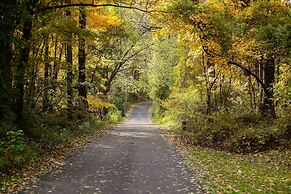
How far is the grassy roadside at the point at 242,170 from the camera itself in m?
9.12

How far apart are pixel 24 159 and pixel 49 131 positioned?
4.86 m

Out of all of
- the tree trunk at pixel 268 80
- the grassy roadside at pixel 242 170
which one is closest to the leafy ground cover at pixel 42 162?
the grassy roadside at pixel 242 170

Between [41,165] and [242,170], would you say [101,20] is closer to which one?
[41,165]

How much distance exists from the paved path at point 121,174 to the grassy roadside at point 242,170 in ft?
1.79

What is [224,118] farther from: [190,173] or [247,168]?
[190,173]

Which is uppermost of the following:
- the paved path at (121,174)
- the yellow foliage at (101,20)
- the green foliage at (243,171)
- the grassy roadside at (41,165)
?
the yellow foliage at (101,20)

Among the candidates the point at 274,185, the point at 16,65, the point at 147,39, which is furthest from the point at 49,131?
the point at 147,39

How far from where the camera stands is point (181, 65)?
2798 centimetres

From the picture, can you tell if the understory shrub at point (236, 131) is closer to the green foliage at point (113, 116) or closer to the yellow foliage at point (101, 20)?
the yellow foliage at point (101, 20)

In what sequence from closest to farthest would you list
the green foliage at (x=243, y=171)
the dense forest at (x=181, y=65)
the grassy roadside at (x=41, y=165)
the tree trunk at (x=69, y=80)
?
the grassy roadside at (x=41, y=165) → the green foliage at (x=243, y=171) → the dense forest at (x=181, y=65) → the tree trunk at (x=69, y=80)

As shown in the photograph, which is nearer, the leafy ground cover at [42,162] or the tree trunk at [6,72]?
the leafy ground cover at [42,162]

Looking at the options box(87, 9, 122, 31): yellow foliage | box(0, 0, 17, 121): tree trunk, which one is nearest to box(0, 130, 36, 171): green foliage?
box(0, 0, 17, 121): tree trunk

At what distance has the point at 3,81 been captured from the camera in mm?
11953

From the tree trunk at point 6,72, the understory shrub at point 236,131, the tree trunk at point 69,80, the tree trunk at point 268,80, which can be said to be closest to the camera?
the tree trunk at point 6,72
